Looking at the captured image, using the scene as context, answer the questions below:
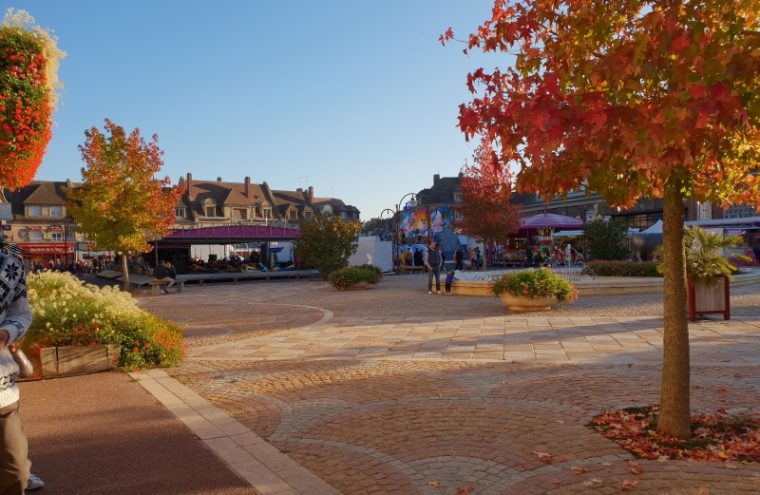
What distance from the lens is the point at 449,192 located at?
259ft

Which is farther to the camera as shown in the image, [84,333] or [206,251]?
[206,251]

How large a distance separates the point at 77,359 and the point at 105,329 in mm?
531

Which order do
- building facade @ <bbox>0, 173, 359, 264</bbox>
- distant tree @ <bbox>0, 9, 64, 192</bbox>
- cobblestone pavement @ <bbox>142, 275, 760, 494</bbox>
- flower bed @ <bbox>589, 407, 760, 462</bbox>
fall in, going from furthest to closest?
building facade @ <bbox>0, 173, 359, 264</bbox>
distant tree @ <bbox>0, 9, 64, 192</bbox>
flower bed @ <bbox>589, 407, 760, 462</bbox>
cobblestone pavement @ <bbox>142, 275, 760, 494</bbox>

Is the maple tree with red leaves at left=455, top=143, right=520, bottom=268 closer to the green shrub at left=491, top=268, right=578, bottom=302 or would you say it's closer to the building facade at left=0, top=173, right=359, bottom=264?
the green shrub at left=491, top=268, right=578, bottom=302

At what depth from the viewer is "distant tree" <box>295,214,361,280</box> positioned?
Answer: 28.9 m

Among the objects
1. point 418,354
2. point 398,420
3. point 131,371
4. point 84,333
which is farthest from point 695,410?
point 84,333

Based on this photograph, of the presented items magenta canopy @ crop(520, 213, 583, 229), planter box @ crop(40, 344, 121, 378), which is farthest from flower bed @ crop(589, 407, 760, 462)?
magenta canopy @ crop(520, 213, 583, 229)

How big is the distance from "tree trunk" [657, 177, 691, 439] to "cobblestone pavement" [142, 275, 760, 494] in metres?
0.55

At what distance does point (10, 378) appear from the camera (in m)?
3.10

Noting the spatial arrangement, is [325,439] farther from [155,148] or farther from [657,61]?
[155,148]

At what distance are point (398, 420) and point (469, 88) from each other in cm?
296

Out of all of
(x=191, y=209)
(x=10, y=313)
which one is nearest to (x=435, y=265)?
(x=10, y=313)

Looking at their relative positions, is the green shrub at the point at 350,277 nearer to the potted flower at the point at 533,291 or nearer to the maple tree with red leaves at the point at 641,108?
the potted flower at the point at 533,291

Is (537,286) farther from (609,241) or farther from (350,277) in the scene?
(609,241)
